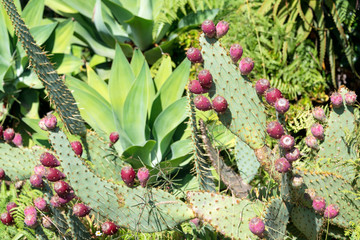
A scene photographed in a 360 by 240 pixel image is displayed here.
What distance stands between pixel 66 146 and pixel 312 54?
7.40 ft

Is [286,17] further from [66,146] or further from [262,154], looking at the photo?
[66,146]

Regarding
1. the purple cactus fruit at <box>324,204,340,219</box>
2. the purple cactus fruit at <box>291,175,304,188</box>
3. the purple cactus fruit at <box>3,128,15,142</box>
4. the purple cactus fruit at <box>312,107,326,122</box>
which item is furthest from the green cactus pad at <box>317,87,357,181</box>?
the purple cactus fruit at <box>3,128,15,142</box>

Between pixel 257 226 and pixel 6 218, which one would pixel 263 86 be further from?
pixel 6 218

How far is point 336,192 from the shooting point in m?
2.43

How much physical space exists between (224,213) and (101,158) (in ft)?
3.43

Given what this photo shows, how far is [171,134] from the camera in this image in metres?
3.22

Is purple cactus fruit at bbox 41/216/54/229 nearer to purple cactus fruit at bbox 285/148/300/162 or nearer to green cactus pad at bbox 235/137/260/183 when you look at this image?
green cactus pad at bbox 235/137/260/183

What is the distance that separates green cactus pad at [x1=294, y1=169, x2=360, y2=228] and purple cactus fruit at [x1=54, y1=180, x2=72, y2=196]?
1.11 meters

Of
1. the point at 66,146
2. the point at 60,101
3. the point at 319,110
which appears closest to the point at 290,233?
the point at 319,110

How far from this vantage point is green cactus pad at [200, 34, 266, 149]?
93.1 inches

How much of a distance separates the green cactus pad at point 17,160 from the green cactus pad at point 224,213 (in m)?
1.17

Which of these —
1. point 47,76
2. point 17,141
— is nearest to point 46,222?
point 17,141

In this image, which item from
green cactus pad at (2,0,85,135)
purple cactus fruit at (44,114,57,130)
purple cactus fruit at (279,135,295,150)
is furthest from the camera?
green cactus pad at (2,0,85,135)

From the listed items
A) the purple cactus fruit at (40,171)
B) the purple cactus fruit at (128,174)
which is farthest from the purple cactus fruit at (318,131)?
the purple cactus fruit at (40,171)
